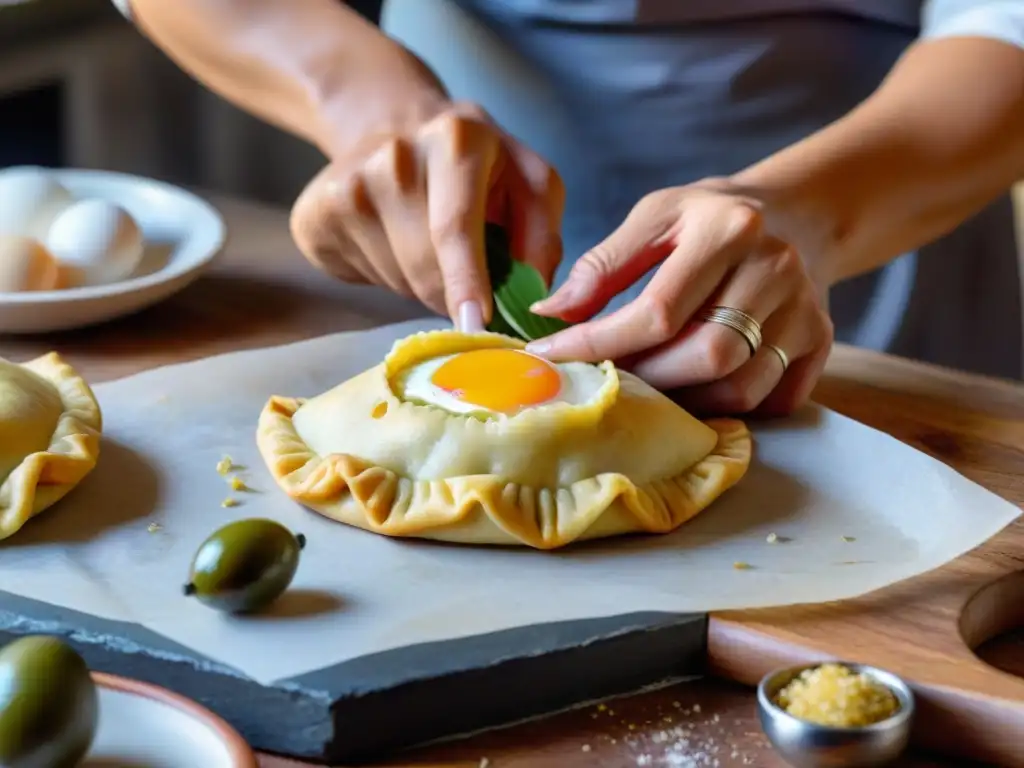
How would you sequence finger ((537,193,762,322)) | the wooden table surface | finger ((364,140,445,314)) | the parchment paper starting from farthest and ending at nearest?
finger ((364,140,445,314))
finger ((537,193,762,322))
the parchment paper
the wooden table surface

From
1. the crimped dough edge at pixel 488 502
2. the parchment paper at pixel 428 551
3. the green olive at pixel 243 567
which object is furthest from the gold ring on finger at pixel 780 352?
the green olive at pixel 243 567

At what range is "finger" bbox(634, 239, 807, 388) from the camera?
5.92 ft

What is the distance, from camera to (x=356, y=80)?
227 centimetres

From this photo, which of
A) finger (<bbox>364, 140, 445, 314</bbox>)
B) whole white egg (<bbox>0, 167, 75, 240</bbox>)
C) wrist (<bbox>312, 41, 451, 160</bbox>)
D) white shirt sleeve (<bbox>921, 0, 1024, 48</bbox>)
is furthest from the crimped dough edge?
white shirt sleeve (<bbox>921, 0, 1024, 48</bbox>)

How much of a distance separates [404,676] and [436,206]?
0.92 metres

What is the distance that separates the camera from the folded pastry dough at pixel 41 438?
5.14 feet

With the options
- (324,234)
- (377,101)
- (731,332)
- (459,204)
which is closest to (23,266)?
(324,234)

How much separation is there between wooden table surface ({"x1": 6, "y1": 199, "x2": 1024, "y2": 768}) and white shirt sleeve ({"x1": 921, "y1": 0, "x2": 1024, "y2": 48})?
629mm

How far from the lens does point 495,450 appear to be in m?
1.64

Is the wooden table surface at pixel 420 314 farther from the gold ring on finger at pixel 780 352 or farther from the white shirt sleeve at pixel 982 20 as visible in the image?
the white shirt sleeve at pixel 982 20

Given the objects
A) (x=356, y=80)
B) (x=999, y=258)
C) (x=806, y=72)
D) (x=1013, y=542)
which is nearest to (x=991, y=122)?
(x=806, y=72)

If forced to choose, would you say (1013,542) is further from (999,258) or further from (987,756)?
(999,258)

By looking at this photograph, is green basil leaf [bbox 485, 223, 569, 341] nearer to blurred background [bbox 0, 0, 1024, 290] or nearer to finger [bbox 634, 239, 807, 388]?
finger [bbox 634, 239, 807, 388]

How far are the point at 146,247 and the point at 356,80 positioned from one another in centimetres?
58
